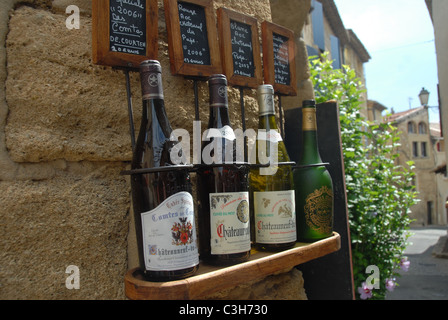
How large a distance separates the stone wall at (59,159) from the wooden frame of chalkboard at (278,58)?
0.49 m

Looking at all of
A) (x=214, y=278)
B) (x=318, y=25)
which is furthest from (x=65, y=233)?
(x=318, y=25)

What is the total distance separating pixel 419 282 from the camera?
5.93 metres

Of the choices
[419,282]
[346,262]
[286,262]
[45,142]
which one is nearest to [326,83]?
[346,262]

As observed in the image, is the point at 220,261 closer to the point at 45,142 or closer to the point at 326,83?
the point at 45,142

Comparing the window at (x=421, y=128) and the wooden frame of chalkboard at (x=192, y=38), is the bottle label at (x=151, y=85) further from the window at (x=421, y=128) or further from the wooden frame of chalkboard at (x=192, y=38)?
the window at (x=421, y=128)

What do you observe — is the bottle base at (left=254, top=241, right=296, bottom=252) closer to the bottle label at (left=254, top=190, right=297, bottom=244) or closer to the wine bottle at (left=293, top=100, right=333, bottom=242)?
the bottle label at (left=254, top=190, right=297, bottom=244)

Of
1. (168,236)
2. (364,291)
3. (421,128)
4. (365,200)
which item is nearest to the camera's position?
(168,236)

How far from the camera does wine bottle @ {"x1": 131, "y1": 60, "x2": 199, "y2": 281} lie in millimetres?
685

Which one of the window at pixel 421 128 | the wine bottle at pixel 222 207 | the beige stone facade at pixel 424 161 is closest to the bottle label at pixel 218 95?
the wine bottle at pixel 222 207

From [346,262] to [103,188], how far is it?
944 millimetres

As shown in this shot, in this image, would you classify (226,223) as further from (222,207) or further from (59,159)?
(59,159)

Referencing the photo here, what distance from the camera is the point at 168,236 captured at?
0.68 metres

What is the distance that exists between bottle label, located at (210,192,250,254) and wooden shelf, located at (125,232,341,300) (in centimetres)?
4

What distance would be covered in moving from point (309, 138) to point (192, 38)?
0.47 metres
